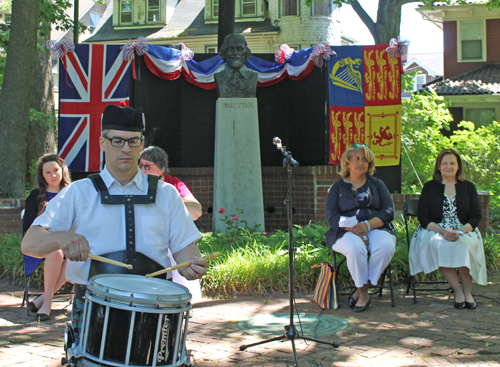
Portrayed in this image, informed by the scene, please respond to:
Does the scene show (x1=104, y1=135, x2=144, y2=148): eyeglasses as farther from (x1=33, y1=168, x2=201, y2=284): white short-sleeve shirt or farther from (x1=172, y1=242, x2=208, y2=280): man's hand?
(x1=172, y1=242, x2=208, y2=280): man's hand

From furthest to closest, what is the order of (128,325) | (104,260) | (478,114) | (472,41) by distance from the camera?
(472,41) → (478,114) → (104,260) → (128,325)

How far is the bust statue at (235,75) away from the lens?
8955 mm

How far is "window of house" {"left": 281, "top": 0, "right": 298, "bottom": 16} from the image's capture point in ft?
88.5

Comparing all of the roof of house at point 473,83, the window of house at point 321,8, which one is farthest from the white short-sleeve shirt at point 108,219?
the window of house at point 321,8

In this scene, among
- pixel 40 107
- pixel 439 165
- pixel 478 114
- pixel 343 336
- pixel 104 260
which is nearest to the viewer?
pixel 104 260

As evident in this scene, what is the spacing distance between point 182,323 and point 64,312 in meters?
3.42

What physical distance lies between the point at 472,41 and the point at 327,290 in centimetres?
2191

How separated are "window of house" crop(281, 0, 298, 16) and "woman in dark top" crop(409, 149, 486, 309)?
71.5ft

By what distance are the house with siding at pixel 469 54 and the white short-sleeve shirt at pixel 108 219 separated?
22.1 metres

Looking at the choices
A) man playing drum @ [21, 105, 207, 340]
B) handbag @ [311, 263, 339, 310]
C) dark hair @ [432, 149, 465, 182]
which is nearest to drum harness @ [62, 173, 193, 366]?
man playing drum @ [21, 105, 207, 340]

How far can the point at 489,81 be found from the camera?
23734 millimetres

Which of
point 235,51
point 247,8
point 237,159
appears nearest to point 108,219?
point 237,159

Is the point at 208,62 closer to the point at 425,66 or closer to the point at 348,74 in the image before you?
the point at 348,74

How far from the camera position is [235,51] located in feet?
29.2
